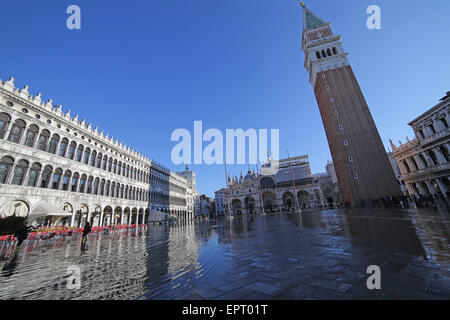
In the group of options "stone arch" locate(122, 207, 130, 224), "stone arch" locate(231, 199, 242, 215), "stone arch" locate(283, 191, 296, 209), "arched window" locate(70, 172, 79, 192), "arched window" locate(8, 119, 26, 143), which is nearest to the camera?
"arched window" locate(8, 119, 26, 143)

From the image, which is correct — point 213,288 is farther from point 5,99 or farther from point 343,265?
point 5,99

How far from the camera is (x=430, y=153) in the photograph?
26.0 m

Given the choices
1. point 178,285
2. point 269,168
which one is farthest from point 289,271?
point 269,168

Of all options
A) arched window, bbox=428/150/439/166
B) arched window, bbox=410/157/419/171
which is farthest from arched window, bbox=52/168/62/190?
arched window, bbox=410/157/419/171

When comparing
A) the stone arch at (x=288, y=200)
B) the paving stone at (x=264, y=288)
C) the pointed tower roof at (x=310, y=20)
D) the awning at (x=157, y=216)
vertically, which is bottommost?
the paving stone at (x=264, y=288)

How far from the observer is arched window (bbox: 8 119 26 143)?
16559 millimetres

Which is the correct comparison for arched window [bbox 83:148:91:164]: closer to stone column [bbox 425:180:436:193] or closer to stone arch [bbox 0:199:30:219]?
stone arch [bbox 0:199:30:219]

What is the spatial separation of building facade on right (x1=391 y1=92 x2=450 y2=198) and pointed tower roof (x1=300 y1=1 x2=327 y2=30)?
30086 millimetres

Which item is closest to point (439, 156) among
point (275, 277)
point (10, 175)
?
point (275, 277)

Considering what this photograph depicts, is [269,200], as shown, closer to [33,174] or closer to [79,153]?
[79,153]

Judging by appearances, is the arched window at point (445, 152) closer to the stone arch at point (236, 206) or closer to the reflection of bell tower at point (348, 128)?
the reflection of bell tower at point (348, 128)

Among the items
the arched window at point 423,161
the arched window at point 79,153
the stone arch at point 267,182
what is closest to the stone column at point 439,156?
the arched window at point 423,161

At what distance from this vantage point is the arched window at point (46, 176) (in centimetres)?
1862

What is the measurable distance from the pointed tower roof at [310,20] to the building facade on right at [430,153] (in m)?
30.1
